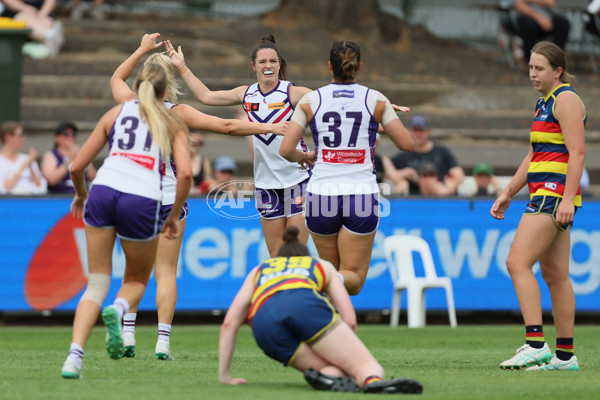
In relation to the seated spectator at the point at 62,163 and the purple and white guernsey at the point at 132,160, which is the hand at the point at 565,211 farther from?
the seated spectator at the point at 62,163

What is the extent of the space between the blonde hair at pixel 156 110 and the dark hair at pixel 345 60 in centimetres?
137

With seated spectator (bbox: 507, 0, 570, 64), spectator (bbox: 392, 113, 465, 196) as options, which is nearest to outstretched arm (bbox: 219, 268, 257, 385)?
spectator (bbox: 392, 113, 465, 196)

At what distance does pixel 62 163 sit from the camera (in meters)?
14.2

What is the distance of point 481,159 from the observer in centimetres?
1845

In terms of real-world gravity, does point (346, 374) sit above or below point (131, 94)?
below

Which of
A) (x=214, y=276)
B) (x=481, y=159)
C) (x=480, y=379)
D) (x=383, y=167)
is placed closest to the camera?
(x=480, y=379)

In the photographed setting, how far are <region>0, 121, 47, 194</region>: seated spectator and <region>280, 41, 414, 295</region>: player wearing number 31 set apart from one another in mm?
7067

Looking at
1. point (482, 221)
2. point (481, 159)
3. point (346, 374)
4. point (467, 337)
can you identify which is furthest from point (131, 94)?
point (481, 159)

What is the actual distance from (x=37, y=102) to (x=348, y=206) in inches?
522

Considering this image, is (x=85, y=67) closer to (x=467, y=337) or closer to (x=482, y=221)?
(x=482, y=221)

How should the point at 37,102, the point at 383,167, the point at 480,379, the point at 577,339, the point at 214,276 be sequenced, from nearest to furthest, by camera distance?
the point at 480,379 < the point at 577,339 < the point at 214,276 < the point at 383,167 < the point at 37,102

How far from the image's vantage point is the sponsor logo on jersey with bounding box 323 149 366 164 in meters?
7.90

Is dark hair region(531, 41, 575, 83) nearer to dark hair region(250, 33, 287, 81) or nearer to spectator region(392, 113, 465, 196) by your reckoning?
dark hair region(250, 33, 287, 81)

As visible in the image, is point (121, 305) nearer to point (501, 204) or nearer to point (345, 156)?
point (345, 156)
